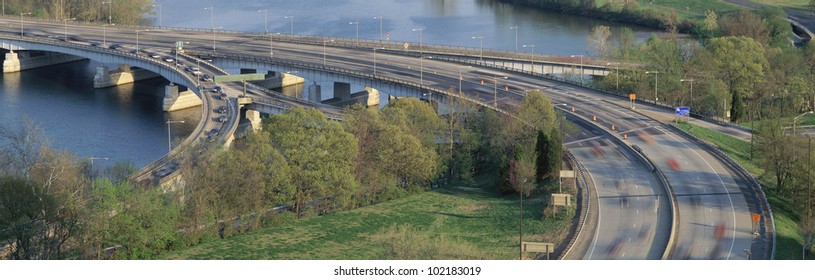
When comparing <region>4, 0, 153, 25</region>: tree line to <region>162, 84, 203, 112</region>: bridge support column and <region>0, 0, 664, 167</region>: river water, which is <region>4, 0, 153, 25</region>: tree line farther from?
<region>162, 84, 203, 112</region>: bridge support column

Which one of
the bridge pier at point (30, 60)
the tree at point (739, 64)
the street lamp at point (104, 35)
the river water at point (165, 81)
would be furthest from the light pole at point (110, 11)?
the tree at point (739, 64)

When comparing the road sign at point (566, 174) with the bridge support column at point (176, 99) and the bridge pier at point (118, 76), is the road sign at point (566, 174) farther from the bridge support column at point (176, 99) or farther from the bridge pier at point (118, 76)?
the bridge pier at point (118, 76)

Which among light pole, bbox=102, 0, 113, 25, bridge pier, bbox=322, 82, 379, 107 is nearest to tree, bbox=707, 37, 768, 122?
bridge pier, bbox=322, 82, 379, 107

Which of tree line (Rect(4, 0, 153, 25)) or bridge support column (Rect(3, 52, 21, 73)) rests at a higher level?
tree line (Rect(4, 0, 153, 25))

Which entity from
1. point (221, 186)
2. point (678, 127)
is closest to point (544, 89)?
point (678, 127)

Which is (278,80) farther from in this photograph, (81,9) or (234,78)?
(81,9)

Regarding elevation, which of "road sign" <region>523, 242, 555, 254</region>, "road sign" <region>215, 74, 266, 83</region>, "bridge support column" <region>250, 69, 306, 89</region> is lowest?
"road sign" <region>523, 242, 555, 254</region>
